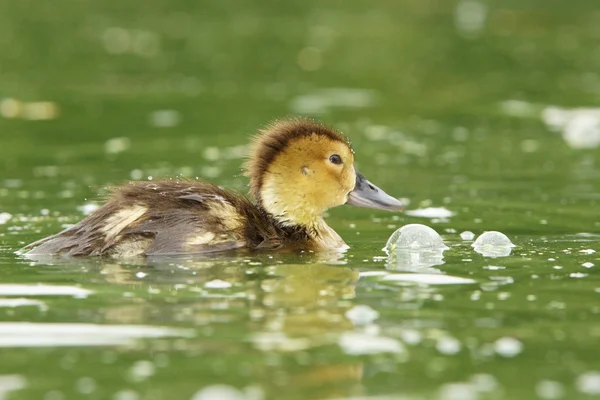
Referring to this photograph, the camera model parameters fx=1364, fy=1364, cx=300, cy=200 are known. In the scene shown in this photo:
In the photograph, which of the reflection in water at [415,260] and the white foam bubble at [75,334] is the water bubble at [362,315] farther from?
the reflection in water at [415,260]

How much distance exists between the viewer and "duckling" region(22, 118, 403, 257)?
25.9 feet

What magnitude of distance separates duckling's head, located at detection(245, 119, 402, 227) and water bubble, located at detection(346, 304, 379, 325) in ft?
7.18

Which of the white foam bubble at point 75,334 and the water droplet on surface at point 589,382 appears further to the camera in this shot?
the white foam bubble at point 75,334

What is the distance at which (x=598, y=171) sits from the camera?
466 inches

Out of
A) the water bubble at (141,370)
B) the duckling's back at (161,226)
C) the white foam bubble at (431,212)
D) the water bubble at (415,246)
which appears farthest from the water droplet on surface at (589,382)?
the white foam bubble at (431,212)

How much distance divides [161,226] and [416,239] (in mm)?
1543

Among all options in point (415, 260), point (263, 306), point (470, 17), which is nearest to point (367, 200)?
point (415, 260)

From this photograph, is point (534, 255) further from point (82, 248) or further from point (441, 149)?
point (441, 149)

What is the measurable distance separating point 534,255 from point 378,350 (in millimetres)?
2590

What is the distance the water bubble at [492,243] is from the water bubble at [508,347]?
2.33 m

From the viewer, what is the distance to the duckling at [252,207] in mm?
7887

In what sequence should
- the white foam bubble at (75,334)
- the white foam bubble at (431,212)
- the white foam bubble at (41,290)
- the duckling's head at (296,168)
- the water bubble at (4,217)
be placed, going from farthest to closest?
the white foam bubble at (431,212) < the water bubble at (4,217) < the duckling's head at (296,168) < the white foam bubble at (41,290) < the white foam bubble at (75,334)

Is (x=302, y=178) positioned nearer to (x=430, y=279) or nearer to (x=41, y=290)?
(x=430, y=279)

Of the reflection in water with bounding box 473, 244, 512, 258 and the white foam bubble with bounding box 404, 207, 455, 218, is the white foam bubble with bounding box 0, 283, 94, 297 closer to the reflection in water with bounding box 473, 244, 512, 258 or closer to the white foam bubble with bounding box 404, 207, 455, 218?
the reflection in water with bounding box 473, 244, 512, 258
